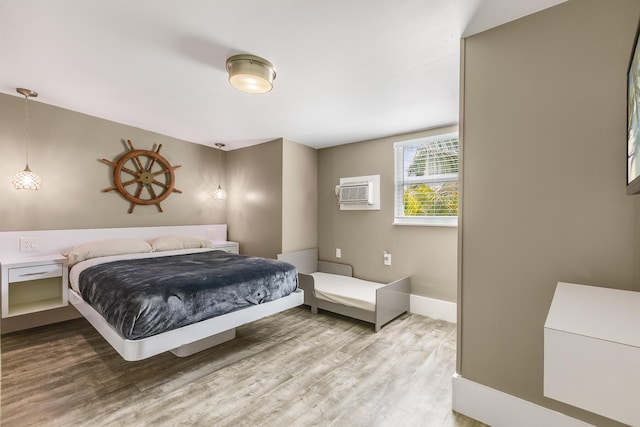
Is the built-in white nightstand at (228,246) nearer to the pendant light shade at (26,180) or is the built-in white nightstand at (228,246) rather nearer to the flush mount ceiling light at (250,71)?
the pendant light shade at (26,180)

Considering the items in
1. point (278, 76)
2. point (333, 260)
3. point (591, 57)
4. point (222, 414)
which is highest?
point (278, 76)

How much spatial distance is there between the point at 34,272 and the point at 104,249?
536 mm

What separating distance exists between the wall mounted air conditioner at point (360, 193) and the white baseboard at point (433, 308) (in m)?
1.25

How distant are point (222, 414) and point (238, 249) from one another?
9.26 feet

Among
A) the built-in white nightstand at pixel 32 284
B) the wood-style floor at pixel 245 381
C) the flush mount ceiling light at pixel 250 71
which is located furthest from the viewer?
the built-in white nightstand at pixel 32 284

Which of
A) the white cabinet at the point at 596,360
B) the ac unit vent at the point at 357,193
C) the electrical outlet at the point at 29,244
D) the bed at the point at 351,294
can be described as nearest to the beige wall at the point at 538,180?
the white cabinet at the point at 596,360

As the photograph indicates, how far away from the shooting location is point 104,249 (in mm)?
2898

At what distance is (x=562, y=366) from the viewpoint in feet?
2.77

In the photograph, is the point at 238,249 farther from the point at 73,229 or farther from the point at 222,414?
the point at 222,414

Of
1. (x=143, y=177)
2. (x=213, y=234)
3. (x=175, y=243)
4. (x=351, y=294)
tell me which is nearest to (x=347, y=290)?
(x=351, y=294)

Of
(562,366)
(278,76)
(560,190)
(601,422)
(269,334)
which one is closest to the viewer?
(562,366)

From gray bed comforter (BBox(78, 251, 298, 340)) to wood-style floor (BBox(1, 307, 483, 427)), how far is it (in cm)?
46

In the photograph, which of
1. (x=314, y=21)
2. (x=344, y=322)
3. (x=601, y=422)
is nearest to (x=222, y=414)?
(x=344, y=322)

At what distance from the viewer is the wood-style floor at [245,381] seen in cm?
167
